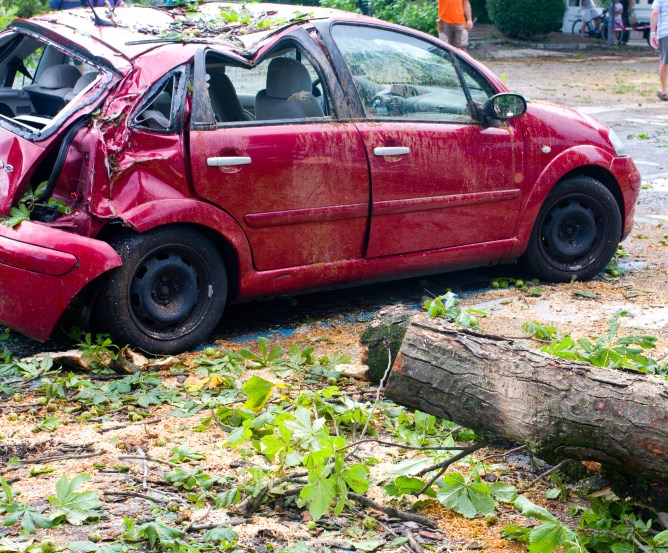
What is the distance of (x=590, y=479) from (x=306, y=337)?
245 cm

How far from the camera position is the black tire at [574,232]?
6.90m

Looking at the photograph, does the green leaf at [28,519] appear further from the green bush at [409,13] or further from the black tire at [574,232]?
the green bush at [409,13]

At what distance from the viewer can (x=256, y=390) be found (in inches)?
167

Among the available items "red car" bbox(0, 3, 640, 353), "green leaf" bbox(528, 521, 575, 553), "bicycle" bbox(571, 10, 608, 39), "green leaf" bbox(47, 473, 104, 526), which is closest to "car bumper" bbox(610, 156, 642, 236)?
"red car" bbox(0, 3, 640, 353)

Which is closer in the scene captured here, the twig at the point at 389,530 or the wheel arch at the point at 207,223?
the twig at the point at 389,530

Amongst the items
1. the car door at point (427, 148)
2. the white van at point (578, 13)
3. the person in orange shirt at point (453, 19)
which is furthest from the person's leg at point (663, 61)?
the white van at point (578, 13)

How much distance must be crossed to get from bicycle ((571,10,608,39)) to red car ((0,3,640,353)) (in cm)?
2495

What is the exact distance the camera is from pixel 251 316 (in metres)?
6.41

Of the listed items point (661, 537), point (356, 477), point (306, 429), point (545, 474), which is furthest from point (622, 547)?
point (306, 429)

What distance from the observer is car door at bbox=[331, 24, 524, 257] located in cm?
605

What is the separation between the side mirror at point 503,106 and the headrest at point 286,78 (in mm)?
1149

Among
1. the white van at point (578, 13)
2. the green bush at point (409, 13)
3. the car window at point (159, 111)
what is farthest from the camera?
the white van at point (578, 13)

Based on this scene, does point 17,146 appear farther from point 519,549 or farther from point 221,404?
point 519,549

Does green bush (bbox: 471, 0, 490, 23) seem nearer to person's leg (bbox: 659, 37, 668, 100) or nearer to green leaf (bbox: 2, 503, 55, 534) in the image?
person's leg (bbox: 659, 37, 668, 100)
